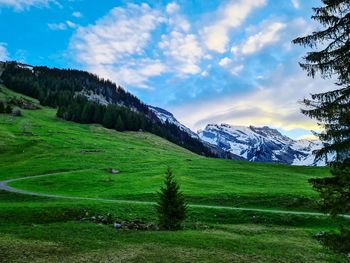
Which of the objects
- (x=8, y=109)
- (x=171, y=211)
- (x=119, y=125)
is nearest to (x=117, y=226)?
(x=171, y=211)

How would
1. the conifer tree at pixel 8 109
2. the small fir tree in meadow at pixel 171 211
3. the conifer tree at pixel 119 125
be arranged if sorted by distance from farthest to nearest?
the conifer tree at pixel 119 125 → the conifer tree at pixel 8 109 → the small fir tree in meadow at pixel 171 211

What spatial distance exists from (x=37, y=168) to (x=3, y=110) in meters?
103

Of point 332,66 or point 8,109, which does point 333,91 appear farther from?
point 8,109

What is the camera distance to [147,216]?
1677 inches

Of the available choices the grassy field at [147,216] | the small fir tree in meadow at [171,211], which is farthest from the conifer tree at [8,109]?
the small fir tree in meadow at [171,211]

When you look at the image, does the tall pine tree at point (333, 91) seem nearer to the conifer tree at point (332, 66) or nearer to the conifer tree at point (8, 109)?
the conifer tree at point (332, 66)

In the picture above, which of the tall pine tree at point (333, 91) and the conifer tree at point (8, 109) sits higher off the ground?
the conifer tree at point (8, 109)

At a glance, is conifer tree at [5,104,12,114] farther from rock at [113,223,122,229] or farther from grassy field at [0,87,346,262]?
rock at [113,223,122,229]

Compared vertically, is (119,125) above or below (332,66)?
above

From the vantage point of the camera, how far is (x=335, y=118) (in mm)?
18484

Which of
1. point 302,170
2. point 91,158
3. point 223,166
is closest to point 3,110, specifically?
point 91,158

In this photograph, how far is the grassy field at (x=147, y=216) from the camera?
25062 millimetres

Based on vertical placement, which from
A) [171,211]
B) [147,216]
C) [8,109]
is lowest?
[147,216]

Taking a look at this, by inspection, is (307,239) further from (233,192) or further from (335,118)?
(233,192)
